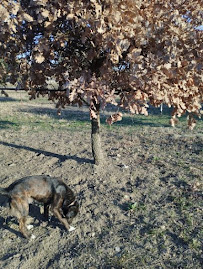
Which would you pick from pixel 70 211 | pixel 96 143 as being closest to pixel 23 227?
pixel 70 211

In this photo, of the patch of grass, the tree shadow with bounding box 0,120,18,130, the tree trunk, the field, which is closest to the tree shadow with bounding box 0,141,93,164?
the field

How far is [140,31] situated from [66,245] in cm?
357

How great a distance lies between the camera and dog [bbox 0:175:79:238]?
3.97m

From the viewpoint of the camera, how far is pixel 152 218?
4488 millimetres

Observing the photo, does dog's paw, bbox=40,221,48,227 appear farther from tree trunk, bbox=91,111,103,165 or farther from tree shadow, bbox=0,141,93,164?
tree shadow, bbox=0,141,93,164

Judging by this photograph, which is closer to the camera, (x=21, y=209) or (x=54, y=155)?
(x=21, y=209)

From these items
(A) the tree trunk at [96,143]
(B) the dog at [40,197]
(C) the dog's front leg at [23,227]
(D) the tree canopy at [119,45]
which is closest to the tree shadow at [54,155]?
(A) the tree trunk at [96,143]

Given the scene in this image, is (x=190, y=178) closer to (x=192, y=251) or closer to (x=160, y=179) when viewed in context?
(x=160, y=179)

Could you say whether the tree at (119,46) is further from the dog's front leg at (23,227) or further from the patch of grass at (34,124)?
the patch of grass at (34,124)

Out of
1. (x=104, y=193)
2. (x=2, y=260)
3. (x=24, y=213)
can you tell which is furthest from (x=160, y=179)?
(x=2, y=260)

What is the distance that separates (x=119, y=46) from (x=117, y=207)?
10.1 ft

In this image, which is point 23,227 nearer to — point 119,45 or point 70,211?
point 70,211

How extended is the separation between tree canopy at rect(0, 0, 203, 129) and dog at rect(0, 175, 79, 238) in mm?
1491

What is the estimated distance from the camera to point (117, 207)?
191 inches
